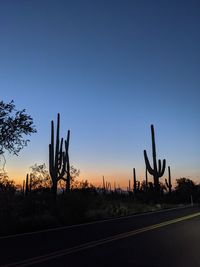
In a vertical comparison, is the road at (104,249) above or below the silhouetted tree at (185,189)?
below

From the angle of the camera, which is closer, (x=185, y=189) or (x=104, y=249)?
(x=104, y=249)

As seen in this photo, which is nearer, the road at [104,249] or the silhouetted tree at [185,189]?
the road at [104,249]

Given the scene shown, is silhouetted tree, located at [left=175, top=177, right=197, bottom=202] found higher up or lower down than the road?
higher up

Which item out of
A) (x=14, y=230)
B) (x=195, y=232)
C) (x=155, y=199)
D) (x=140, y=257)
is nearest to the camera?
(x=140, y=257)

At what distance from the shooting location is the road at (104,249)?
33.2 feet

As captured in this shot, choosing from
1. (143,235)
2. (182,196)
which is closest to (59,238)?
(143,235)

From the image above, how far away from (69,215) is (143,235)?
9.98 meters

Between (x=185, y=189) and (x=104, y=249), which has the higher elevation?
(x=185, y=189)

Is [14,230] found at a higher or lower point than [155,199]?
lower

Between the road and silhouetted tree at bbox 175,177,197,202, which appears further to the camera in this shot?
silhouetted tree at bbox 175,177,197,202

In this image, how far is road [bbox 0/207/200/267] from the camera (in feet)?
33.2

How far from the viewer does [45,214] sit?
24.7m

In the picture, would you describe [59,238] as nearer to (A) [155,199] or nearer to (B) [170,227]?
(B) [170,227]

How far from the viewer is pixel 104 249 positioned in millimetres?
12094
